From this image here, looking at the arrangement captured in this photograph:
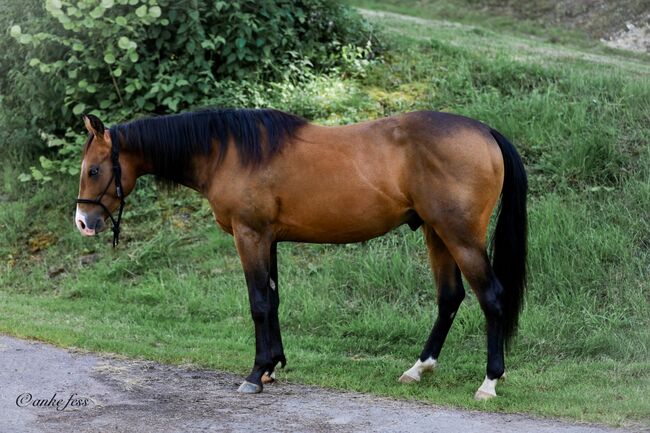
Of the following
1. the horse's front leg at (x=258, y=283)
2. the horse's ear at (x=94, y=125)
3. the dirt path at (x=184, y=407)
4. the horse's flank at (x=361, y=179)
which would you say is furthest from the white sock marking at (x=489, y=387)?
the horse's ear at (x=94, y=125)

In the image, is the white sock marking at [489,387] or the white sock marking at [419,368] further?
the white sock marking at [419,368]

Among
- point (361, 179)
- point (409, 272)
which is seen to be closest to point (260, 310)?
point (361, 179)

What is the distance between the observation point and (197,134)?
6566 millimetres

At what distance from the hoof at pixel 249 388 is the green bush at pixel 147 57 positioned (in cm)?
544

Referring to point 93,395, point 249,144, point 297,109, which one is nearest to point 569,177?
point 297,109

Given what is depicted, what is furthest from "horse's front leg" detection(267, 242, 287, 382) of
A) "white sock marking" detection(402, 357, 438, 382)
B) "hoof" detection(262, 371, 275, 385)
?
"white sock marking" detection(402, 357, 438, 382)

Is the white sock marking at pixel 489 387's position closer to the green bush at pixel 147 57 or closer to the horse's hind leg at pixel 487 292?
the horse's hind leg at pixel 487 292

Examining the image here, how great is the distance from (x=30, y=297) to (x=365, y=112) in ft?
14.9

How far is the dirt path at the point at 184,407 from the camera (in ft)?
17.7

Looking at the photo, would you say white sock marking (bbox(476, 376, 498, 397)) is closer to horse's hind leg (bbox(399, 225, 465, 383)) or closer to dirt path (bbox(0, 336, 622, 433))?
dirt path (bbox(0, 336, 622, 433))

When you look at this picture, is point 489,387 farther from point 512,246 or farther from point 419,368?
point 512,246

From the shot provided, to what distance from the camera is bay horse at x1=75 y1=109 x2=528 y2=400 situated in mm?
6188

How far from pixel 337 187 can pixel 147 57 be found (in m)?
6.07

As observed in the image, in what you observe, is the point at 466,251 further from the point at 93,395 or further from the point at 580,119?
the point at 580,119
